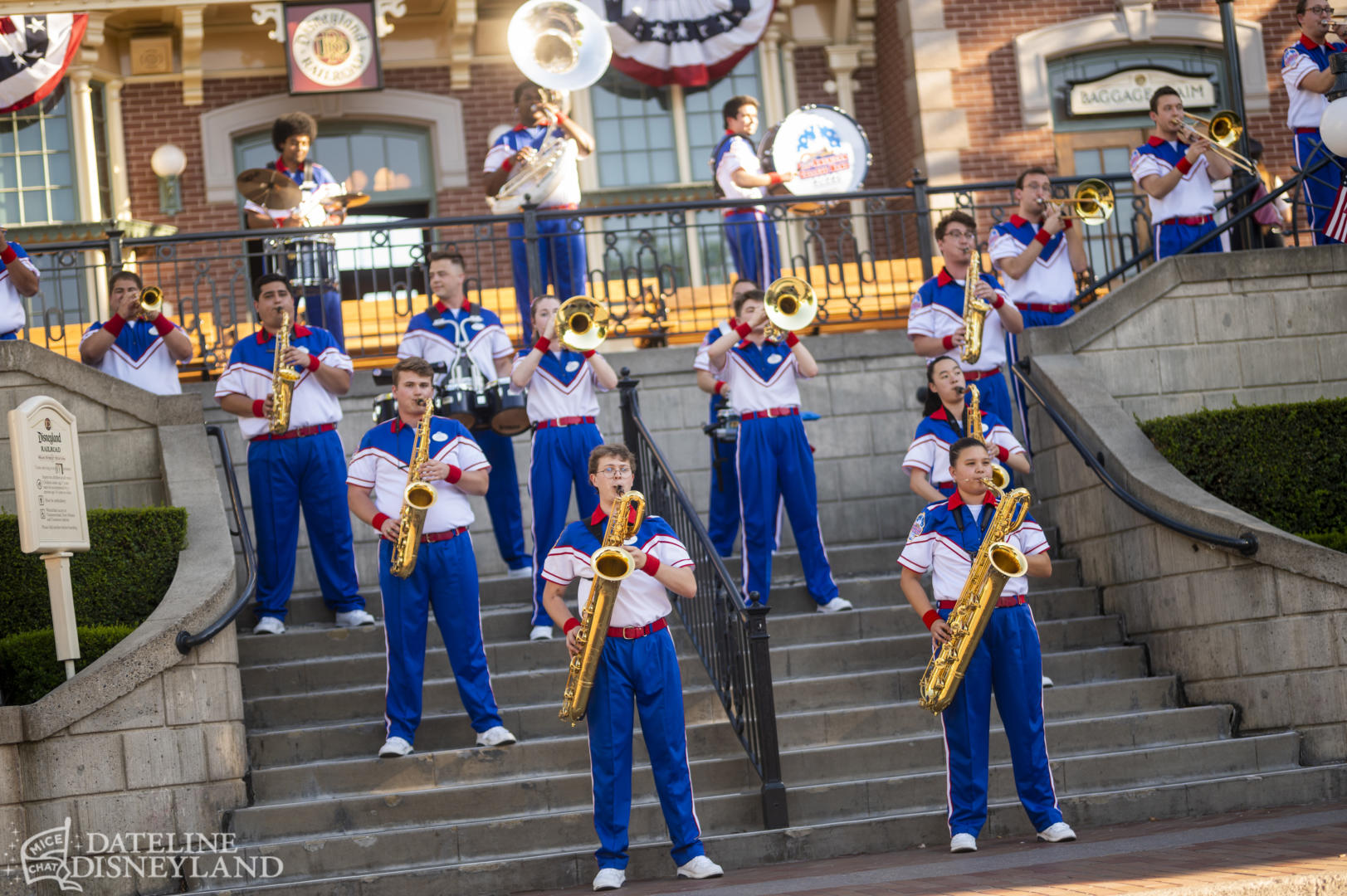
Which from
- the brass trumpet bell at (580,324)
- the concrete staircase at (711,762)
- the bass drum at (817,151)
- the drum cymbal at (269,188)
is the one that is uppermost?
the bass drum at (817,151)

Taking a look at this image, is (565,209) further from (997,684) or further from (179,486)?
(997,684)

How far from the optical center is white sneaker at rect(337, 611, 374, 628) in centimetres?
941

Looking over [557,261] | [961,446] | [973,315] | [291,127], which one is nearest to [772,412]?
[973,315]

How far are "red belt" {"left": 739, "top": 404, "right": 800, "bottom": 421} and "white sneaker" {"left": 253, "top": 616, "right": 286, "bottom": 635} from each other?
3043mm

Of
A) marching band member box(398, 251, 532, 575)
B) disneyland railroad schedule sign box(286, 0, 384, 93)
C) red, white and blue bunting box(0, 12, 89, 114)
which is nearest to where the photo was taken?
marching band member box(398, 251, 532, 575)

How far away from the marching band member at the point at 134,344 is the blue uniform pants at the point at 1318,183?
7852 mm

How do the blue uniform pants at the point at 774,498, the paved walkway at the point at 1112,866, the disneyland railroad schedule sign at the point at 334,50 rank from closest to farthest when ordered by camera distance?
the paved walkway at the point at 1112,866 < the blue uniform pants at the point at 774,498 < the disneyland railroad schedule sign at the point at 334,50

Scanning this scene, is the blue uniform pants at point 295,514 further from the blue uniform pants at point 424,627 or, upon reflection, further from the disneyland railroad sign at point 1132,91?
the disneyland railroad sign at point 1132,91

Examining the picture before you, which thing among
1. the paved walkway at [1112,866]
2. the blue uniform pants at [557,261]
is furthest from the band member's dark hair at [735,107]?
the paved walkway at [1112,866]

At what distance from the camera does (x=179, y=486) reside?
30.3 ft

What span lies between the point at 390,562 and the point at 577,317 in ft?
6.67

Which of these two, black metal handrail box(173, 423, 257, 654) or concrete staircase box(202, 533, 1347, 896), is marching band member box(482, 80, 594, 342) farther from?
concrete staircase box(202, 533, 1347, 896)

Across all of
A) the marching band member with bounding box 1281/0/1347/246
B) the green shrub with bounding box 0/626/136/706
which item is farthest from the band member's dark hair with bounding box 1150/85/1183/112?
the green shrub with bounding box 0/626/136/706

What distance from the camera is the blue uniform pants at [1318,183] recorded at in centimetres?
1123
